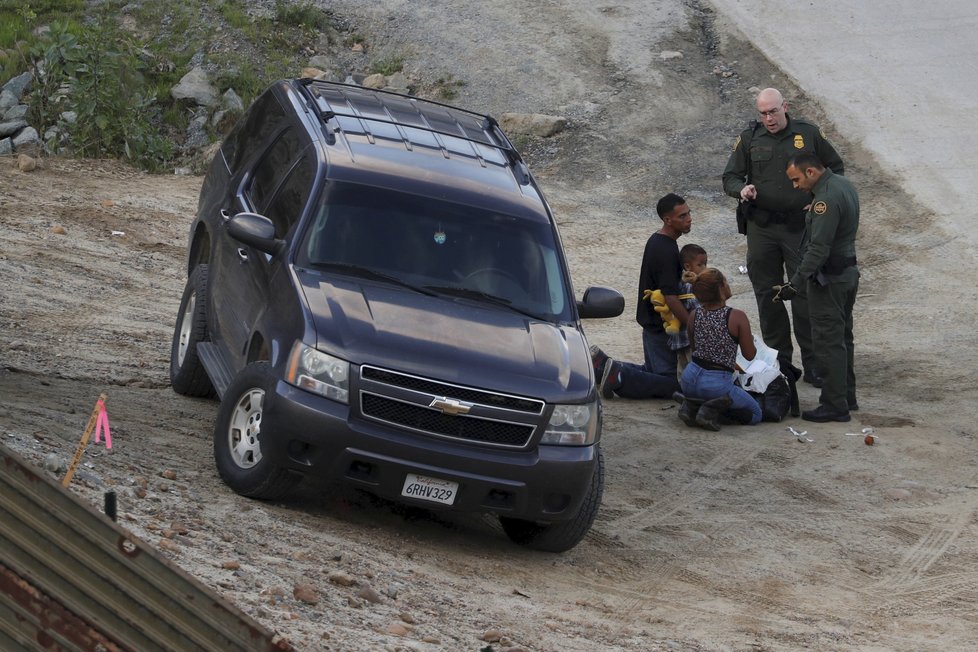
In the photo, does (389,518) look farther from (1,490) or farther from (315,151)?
(1,490)

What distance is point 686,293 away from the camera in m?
10.9

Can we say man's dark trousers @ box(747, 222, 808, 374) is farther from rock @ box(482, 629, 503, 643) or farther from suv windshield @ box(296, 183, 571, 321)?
rock @ box(482, 629, 503, 643)

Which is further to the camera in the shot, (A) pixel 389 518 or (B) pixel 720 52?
(B) pixel 720 52

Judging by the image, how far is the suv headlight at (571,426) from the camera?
6.86m

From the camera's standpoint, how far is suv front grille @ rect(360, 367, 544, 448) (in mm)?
6609

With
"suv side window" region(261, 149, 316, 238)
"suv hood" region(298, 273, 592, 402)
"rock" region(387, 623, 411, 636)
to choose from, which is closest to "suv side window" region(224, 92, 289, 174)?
"suv side window" region(261, 149, 316, 238)

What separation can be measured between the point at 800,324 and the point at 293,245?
534 cm

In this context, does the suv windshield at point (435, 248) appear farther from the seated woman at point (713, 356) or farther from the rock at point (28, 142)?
the rock at point (28, 142)

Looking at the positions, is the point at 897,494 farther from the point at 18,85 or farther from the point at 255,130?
the point at 18,85

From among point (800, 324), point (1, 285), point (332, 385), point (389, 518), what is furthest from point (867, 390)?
point (1, 285)

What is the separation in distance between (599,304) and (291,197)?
1.80 meters

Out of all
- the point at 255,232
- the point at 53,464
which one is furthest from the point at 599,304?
the point at 53,464

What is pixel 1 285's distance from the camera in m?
11.3

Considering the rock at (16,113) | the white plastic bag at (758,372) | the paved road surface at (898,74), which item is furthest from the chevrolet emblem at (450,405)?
the rock at (16,113)
